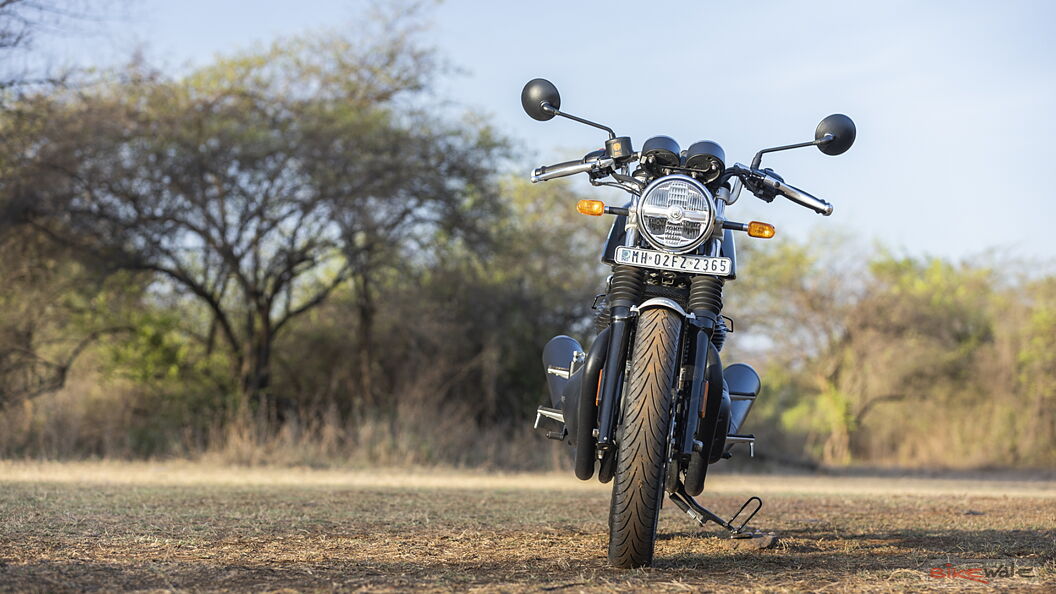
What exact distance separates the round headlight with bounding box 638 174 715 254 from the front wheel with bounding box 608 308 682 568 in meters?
0.41

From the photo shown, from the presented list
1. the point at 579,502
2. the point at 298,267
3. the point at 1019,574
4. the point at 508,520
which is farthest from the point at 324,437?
the point at 1019,574

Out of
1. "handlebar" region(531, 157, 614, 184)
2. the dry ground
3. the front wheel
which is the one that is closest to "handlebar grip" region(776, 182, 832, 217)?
"handlebar" region(531, 157, 614, 184)

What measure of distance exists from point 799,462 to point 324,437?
1058cm

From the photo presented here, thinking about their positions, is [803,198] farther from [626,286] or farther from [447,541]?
[447,541]

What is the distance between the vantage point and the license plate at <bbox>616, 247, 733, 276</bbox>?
15.8 ft

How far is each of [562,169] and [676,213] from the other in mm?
836

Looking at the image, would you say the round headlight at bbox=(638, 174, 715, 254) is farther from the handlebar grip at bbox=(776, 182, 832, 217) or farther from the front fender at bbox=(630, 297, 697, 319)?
the handlebar grip at bbox=(776, 182, 832, 217)

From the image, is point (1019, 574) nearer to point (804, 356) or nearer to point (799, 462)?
point (799, 462)

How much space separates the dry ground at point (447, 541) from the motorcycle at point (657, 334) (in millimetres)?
467

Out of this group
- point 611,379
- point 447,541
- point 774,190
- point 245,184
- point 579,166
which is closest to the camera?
point 611,379

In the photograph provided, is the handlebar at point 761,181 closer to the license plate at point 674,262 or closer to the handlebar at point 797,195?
the handlebar at point 797,195

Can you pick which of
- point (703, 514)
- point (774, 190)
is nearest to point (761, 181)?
point (774, 190)

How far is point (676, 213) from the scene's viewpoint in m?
4.83

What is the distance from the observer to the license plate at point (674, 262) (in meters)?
4.80
